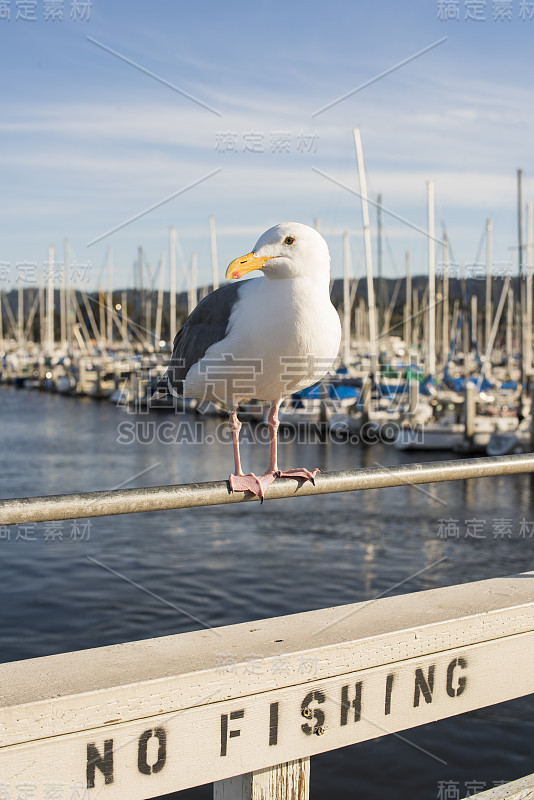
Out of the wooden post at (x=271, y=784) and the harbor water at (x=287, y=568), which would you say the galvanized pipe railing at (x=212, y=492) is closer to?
the harbor water at (x=287, y=568)

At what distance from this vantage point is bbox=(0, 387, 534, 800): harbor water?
9094 millimetres

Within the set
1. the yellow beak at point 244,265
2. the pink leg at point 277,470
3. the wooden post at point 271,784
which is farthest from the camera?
the yellow beak at point 244,265

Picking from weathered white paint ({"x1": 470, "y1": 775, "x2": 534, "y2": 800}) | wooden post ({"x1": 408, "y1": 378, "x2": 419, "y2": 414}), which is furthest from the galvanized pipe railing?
wooden post ({"x1": 408, "y1": 378, "x2": 419, "y2": 414})

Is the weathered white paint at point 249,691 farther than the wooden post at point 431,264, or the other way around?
the wooden post at point 431,264

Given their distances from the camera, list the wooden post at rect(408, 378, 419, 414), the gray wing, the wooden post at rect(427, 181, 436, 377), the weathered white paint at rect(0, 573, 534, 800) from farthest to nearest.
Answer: the wooden post at rect(427, 181, 436, 377), the wooden post at rect(408, 378, 419, 414), the gray wing, the weathered white paint at rect(0, 573, 534, 800)

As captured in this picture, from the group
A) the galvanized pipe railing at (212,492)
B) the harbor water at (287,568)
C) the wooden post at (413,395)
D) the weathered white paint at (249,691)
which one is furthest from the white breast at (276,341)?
the wooden post at (413,395)

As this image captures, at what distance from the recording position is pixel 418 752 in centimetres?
926

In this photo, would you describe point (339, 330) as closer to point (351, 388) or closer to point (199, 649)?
point (199, 649)

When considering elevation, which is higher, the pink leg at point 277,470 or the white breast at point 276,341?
the white breast at point 276,341

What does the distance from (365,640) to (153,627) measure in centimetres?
1049

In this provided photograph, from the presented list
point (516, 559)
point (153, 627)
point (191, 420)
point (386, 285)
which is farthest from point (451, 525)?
point (386, 285)

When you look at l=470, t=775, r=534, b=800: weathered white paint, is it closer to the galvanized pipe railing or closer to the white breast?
the galvanized pipe railing

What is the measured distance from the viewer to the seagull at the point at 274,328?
300 centimetres

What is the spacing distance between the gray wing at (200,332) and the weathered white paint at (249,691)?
1344mm
